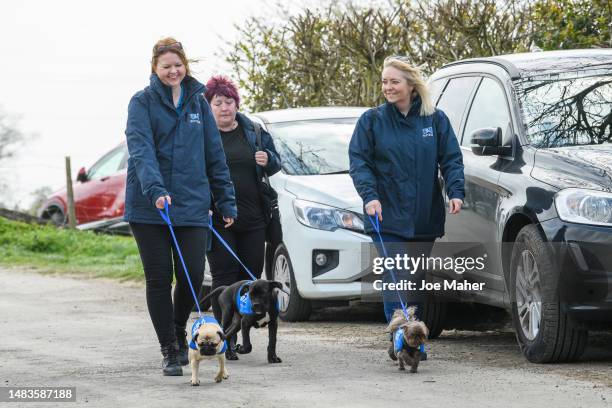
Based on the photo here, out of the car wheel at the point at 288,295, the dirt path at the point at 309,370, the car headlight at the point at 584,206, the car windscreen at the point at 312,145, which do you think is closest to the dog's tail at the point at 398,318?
the dirt path at the point at 309,370

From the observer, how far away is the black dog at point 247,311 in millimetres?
8094

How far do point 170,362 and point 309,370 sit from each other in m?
0.82

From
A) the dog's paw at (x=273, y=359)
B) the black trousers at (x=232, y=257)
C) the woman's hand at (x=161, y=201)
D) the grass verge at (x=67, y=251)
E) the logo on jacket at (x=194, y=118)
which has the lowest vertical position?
the grass verge at (x=67, y=251)

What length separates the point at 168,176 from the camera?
7676mm

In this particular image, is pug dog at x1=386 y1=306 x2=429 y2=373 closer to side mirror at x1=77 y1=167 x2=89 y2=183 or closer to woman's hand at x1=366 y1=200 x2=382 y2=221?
woman's hand at x1=366 y1=200 x2=382 y2=221

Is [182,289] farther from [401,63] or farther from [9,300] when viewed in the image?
[9,300]

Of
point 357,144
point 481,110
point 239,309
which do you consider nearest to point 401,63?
point 357,144

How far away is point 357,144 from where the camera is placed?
797 cm

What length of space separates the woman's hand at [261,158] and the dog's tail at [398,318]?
1.64m

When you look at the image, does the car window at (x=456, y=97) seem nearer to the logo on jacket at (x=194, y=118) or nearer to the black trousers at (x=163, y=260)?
the logo on jacket at (x=194, y=118)

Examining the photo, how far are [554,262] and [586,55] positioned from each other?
6.66 ft

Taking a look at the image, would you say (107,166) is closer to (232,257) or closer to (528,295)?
(232,257)

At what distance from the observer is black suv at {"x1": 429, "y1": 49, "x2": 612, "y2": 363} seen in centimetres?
743

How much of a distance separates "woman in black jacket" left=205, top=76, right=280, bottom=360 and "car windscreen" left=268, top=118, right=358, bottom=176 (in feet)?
7.31
